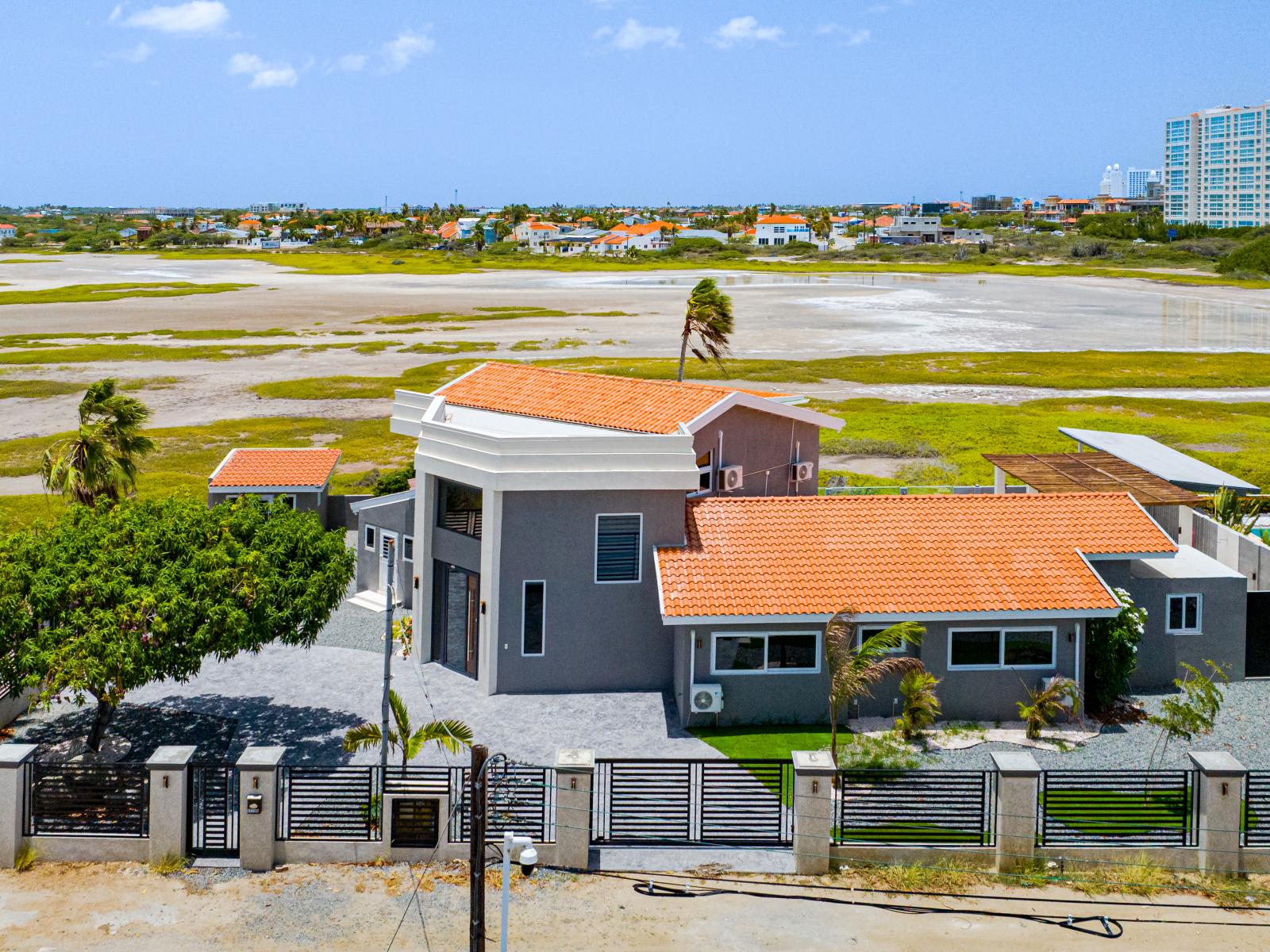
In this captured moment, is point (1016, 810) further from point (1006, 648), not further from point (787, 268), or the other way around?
point (787, 268)

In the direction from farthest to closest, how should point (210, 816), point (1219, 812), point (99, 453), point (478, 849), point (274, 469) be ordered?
point (274, 469) → point (99, 453) → point (210, 816) → point (1219, 812) → point (478, 849)

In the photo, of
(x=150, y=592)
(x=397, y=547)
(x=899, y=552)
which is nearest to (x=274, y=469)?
(x=397, y=547)

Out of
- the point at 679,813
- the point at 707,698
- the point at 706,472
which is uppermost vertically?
the point at 706,472

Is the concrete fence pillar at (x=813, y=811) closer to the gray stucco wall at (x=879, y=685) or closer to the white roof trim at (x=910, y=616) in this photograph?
the white roof trim at (x=910, y=616)

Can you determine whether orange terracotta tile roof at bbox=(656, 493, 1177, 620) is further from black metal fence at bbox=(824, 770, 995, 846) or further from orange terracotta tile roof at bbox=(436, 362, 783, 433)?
black metal fence at bbox=(824, 770, 995, 846)

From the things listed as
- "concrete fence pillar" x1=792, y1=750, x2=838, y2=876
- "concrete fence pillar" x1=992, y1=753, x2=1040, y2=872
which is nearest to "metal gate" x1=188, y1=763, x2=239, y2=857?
"concrete fence pillar" x1=792, y1=750, x2=838, y2=876

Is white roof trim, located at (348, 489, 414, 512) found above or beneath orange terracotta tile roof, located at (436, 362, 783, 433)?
beneath
